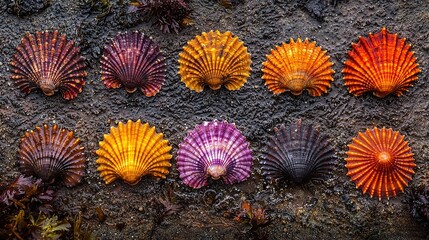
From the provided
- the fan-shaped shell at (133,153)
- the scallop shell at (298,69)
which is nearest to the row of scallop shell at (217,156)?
the fan-shaped shell at (133,153)

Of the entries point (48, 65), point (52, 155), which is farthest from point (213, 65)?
point (52, 155)

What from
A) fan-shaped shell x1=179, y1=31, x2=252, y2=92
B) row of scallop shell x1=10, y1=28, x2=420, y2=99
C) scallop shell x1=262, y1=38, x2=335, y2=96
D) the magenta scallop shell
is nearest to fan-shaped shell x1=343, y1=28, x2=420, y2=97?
row of scallop shell x1=10, y1=28, x2=420, y2=99

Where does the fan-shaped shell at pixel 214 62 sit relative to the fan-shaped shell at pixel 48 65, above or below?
above

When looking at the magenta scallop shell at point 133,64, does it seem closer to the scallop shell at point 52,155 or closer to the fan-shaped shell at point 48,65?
the fan-shaped shell at point 48,65

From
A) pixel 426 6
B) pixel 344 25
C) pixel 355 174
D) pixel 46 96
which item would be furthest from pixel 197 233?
pixel 426 6

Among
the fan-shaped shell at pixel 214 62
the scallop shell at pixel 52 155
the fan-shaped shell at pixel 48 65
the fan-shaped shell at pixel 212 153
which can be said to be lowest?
the scallop shell at pixel 52 155

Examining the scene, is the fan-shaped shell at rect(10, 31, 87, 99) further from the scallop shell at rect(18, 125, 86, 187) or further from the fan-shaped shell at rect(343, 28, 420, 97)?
the fan-shaped shell at rect(343, 28, 420, 97)

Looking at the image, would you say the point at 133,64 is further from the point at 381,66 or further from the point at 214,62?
the point at 381,66
